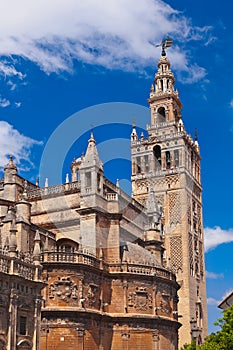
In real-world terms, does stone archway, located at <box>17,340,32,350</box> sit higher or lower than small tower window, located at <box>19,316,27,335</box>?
lower

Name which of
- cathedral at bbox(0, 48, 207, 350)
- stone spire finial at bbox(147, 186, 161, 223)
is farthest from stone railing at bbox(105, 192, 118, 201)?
stone spire finial at bbox(147, 186, 161, 223)

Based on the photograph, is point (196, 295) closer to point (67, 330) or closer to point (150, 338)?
point (150, 338)

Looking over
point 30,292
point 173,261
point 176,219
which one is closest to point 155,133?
point 176,219

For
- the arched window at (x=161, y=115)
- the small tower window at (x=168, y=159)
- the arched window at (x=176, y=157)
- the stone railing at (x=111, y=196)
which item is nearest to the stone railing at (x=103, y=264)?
the stone railing at (x=111, y=196)

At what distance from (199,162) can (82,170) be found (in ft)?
101

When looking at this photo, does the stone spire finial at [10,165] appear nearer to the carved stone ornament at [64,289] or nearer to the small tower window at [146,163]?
the carved stone ornament at [64,289]

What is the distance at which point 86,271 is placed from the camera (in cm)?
4084

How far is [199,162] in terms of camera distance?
241 feet

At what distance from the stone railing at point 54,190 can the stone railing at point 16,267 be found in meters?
15.7

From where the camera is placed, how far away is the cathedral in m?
31.3

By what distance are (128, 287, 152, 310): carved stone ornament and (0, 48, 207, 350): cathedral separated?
0.25 feet

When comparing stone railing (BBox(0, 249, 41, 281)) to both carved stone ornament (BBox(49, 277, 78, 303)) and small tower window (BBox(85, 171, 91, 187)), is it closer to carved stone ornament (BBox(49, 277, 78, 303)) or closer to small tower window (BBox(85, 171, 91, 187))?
carved stone ornament (BBox(49, 277, 78, 303))

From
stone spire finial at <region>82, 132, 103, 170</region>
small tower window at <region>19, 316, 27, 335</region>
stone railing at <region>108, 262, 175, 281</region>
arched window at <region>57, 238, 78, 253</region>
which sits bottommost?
small tower window at <region>19, 316, 27, 335</region>

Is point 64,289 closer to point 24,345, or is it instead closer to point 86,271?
point 86,271
